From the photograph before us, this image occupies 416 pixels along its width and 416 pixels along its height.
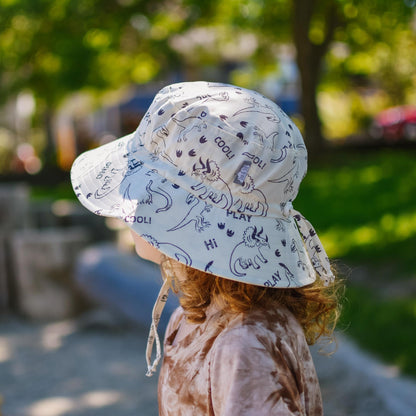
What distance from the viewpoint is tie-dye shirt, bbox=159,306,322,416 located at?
3.64 feet

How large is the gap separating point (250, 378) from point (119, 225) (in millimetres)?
6862

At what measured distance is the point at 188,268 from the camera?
52.5 inches

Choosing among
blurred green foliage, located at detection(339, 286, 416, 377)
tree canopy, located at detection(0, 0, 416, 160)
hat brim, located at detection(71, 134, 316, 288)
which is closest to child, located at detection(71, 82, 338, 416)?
hat brim, located at detection(71, 134, 316, 288)

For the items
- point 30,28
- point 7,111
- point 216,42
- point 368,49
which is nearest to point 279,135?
point 30,28

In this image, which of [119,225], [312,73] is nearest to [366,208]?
[119,225]

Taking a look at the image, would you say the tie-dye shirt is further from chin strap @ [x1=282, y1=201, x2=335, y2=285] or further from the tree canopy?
the tree canopy

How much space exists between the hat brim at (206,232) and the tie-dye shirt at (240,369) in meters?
0.09

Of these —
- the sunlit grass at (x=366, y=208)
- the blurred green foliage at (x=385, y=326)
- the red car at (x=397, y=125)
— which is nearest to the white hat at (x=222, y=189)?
the blurred green foliage at (x=385, y=326)

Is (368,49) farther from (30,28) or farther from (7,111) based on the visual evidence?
(7,111)

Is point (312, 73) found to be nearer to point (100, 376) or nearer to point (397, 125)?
point (397, 125)

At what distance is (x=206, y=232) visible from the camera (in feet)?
4.09

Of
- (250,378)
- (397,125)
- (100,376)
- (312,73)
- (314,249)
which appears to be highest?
(314,249)

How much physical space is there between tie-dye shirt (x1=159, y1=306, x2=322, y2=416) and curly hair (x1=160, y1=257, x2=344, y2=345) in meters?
0.02

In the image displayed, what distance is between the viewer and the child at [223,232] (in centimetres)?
121
